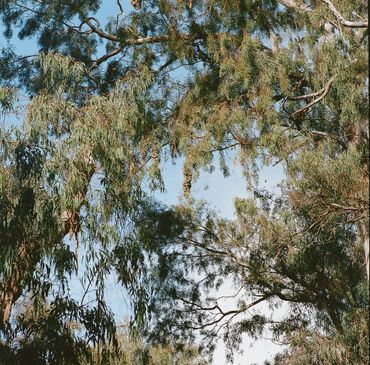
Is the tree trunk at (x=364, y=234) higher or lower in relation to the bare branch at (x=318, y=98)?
lower

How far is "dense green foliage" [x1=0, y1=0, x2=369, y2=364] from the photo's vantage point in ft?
17.2

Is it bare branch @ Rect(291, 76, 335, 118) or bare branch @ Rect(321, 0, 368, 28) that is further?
bare branch @ Rect(291, 76, 335, 118)

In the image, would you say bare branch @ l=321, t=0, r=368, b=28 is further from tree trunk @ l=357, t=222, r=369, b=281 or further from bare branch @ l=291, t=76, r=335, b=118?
tree trunk @ l=357, t=222, r=369, b=281

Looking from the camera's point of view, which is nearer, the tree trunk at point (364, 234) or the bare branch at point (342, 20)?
the bare branch at point (342, 20)

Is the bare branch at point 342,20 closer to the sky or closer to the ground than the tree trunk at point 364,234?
closer to the sky

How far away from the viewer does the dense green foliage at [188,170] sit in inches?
206

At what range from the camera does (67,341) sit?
200 inches

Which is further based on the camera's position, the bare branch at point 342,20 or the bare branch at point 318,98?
the bare branch at point 318,98

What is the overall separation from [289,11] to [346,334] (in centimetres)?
324

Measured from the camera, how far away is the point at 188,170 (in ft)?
22.6

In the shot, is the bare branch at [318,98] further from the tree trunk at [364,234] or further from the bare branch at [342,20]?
the tree trunk at [364,234]

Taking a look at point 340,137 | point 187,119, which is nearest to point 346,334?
point 340,137

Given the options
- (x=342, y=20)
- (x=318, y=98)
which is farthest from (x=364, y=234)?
(x=342, y=20)

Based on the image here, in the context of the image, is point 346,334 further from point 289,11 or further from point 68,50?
point 68,50
